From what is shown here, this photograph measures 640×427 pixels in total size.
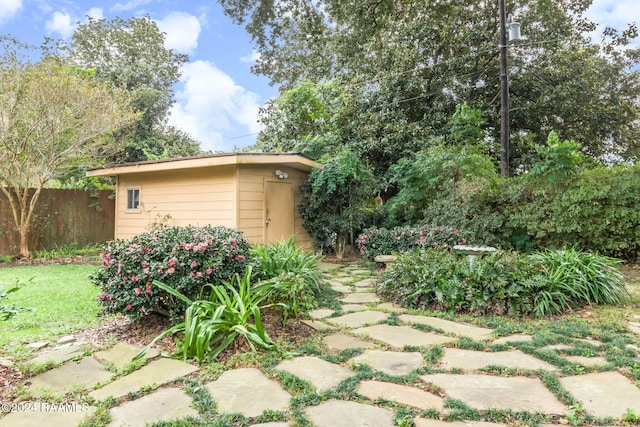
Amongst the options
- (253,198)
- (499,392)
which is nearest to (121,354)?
(499,392)

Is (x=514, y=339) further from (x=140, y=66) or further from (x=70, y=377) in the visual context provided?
(x=140, y=66)

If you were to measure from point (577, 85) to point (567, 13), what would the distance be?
2.40 metres

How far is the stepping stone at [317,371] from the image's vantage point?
2078 mm

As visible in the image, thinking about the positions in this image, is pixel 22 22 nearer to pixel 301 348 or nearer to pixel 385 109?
pixel 385 109

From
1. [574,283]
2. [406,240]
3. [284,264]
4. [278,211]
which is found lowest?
[574,283]

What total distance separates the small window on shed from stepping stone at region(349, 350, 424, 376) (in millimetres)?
7484

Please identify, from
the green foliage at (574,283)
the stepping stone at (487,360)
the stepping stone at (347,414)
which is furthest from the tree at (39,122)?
the green foliage at (574,283)

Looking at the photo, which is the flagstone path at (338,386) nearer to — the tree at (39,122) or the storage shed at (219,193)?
the storage shed at (219,193)

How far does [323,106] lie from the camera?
449 inches

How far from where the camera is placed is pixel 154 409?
1828 millimetres

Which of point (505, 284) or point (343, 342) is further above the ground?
point (505, 284)

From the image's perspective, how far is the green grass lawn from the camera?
9.69 feet

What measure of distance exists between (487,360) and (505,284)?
1426 mm

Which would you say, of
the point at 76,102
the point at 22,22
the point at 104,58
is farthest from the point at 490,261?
the point at 104,58
